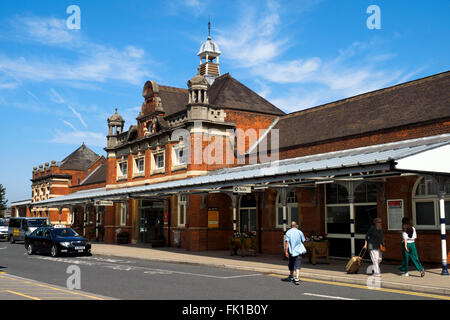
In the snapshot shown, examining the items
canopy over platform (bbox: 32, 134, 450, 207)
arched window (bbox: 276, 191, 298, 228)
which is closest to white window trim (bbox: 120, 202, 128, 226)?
canopy over platform (bbox: 32, 134, 450, 207)

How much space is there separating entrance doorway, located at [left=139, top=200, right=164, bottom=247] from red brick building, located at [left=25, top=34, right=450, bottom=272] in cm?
9

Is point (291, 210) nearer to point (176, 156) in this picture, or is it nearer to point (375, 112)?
point (375, 112)

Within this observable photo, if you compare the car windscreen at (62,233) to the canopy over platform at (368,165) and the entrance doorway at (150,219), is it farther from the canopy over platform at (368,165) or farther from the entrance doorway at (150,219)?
the entrance doorway at (150,219)

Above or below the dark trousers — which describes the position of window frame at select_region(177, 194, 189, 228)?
above

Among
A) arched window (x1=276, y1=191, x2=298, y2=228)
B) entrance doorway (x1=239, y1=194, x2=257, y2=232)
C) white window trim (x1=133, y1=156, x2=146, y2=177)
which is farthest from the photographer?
white window trim (x1=133, y1=156, x2=146, y2=177)

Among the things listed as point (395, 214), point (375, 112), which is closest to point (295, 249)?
point (395, 214)

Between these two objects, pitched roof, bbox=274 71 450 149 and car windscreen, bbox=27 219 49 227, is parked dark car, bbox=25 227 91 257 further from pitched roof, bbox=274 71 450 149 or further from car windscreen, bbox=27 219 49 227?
car windscreen, bbox=27 219 49 227

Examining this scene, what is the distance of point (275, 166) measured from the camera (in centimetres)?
2105

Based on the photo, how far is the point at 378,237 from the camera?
41.0ft

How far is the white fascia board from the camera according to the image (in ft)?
40.1

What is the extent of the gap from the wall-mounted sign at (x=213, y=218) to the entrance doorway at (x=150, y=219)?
542cm

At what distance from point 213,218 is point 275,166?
6170 mm
